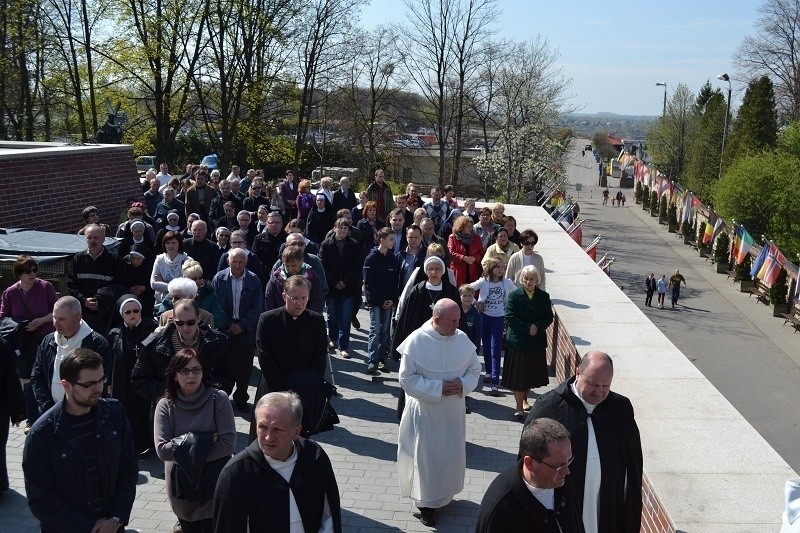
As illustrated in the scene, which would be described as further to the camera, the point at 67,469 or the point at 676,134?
the point at 676,134

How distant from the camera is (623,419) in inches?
179

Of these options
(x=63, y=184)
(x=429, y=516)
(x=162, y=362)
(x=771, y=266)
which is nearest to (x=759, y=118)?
(x=771, y=266)

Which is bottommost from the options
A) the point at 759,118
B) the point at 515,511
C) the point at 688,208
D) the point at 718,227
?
the point at 718,227

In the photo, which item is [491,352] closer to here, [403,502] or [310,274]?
[310,274]

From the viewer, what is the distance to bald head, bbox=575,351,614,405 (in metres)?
4.39

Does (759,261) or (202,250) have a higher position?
(202,250)

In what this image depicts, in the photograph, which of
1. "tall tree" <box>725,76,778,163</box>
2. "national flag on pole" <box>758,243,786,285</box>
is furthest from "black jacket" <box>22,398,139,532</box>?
"tall tree" <box>725,76,778,163</box>

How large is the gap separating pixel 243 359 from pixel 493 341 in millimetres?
2792

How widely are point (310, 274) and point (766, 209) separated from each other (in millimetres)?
40046

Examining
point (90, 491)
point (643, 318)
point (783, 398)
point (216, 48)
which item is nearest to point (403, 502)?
point (90, 491)

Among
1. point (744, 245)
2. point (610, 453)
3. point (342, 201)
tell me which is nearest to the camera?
point (610, 453)

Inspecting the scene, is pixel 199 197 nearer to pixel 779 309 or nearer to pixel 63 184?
pixel 63 184

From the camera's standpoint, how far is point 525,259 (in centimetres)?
962

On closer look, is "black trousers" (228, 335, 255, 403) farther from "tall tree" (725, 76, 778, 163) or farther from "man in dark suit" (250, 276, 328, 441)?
"tall tree" (725, 76, 778, 163)
